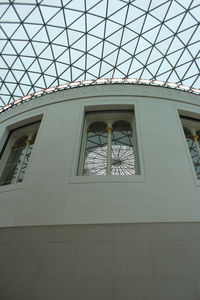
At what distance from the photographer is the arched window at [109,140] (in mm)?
13766

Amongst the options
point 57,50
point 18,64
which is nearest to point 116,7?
point 57,50

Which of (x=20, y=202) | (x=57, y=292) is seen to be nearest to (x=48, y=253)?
(x=57, y=292)

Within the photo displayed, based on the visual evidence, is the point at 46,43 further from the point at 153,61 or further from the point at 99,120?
the point at 99,120

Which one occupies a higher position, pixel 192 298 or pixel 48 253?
pixel 48 253

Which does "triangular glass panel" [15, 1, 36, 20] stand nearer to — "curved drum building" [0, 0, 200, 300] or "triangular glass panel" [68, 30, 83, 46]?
"curved drum building" [0, 0, 200, 300]

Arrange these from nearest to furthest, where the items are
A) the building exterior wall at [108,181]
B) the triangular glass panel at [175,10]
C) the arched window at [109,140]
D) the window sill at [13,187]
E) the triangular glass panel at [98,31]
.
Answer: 1. the building exterior wall at [108,181]
2. the window sill at [13,187]
3. the arched window at [109,140]
4. the triangular glass panel at [175,10]
5. the triangular glass panel at [98,31]

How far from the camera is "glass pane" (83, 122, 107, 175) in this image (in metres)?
14.4

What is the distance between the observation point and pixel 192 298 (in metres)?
6.30

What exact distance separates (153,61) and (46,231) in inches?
1005

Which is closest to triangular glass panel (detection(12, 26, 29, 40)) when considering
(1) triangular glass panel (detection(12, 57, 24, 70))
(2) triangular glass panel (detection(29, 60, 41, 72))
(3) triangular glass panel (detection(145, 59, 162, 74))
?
(1) triangular glass panel (detection(12, 57, 24, 70))

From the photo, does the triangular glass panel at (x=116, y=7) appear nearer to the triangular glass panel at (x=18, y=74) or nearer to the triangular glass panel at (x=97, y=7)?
the triangular glass panel at (x=97, y=7)

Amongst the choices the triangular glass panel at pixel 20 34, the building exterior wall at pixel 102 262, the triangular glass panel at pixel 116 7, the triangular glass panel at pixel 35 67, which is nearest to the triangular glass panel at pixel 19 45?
the triangular glass panel at pixel 20 34

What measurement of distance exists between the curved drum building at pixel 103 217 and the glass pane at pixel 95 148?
0.97 meters

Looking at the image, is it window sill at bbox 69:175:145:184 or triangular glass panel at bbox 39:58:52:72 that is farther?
triangular glass panel at bbox 39:58:52:72
